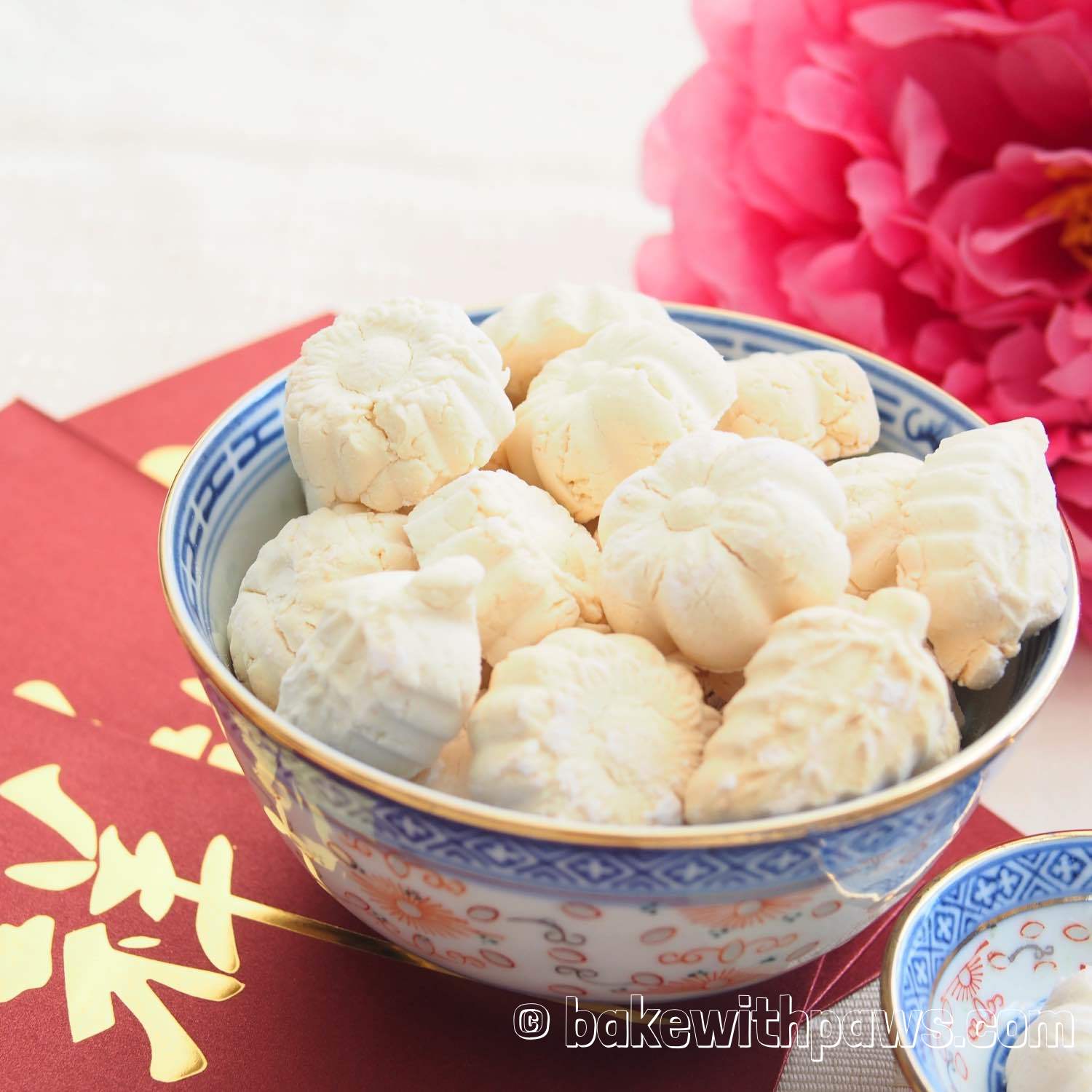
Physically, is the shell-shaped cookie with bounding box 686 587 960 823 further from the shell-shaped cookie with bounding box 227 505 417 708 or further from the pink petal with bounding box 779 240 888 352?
the pink petal with bounding box 779 240 888 352

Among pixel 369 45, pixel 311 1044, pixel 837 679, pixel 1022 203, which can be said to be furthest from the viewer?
pixel 369 45

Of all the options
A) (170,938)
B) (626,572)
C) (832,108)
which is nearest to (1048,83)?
(832,108)

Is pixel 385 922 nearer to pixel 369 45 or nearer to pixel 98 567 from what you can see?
pixel 98 567

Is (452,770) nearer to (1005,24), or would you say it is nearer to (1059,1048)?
(1059,1048)

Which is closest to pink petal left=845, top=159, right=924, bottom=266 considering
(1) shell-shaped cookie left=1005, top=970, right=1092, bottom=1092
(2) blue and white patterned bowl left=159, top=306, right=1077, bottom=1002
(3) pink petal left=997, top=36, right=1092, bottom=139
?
(3) pink petal left=997, top=36, right=1092, bottom=139

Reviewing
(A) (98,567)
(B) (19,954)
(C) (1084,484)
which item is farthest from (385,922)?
(C) (1084,484)

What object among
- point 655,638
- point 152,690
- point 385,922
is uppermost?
point 655,638
